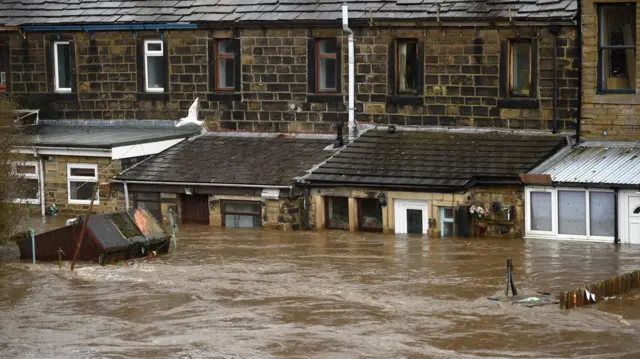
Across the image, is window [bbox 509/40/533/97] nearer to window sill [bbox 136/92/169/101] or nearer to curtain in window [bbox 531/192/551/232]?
curtain in window [bbox 531/192/551/232]

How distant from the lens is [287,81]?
116 feet

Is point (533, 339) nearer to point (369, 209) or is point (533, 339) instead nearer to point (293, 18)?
point (369, 209)

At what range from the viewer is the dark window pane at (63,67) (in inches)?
1496

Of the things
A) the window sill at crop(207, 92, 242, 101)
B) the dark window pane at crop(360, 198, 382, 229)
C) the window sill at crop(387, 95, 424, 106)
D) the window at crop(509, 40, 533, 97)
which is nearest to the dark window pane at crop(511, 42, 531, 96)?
the window at crop(509, 40, 533, 97)

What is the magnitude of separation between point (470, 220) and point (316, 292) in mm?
5558

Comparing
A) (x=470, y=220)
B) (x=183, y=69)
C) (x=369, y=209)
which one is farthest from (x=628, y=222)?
(x=183, y=69)

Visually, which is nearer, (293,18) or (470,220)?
(470,220)

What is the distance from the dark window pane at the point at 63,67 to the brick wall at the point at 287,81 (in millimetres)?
322

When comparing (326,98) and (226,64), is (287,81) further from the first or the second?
(226,64)

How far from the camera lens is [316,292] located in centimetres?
2592

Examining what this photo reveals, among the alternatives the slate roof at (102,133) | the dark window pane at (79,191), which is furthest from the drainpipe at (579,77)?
the dark window pane at (79,191)

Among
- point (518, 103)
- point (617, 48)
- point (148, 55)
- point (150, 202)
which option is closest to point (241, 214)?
point (150, 202)

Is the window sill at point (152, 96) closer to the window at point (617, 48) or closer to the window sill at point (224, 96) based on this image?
the window sill at point (224, 96)

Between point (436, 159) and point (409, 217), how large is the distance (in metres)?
1.48
